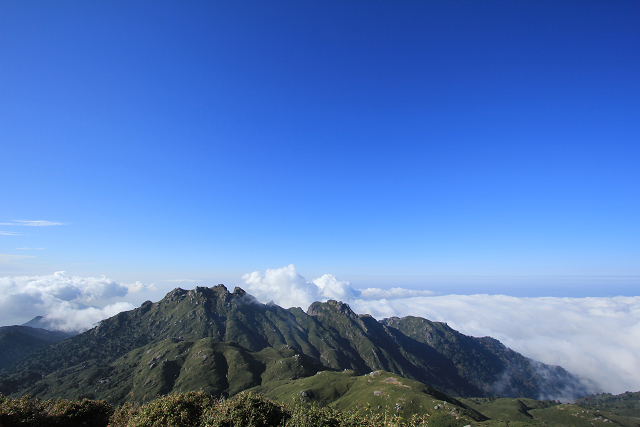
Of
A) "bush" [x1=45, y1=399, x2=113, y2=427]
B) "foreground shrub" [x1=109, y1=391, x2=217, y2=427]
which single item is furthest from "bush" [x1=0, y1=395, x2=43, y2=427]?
"foreground shrub" [x1=109, y1=391, x2=217, y2=427]

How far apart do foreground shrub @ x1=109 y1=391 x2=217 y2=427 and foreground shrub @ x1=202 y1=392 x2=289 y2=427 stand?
329cm

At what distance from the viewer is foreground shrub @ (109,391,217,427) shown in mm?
49500

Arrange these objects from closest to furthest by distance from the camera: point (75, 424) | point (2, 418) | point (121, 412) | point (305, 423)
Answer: point (305, 423), point (2, 418), point (75, 424), point (121, 412)

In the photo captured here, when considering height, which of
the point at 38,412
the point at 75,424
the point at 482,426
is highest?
the point at 38,412

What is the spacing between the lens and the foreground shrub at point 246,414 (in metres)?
49.0

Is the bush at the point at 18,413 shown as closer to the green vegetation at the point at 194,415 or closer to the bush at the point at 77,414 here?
the green vegetation at the point at 194,415

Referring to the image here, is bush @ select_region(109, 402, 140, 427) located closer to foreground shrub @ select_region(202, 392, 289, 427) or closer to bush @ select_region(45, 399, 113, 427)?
bush @ select_region(45, 399, 113, 427)

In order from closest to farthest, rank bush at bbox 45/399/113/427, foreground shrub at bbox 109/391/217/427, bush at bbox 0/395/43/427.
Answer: foreground shrub at bbox 109/391/217/427
bush at bbox 0/395/43/427
bush at bbox 45/399/113/427

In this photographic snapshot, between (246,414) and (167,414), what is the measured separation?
51.0 ft

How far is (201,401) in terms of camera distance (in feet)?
209

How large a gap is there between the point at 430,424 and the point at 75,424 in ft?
751

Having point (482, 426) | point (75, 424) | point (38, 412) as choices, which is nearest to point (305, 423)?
point (75, 424)

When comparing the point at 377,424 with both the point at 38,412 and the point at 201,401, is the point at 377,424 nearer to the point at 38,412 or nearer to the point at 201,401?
the point at 201,401

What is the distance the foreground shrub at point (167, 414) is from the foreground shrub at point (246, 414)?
329 centimetres
